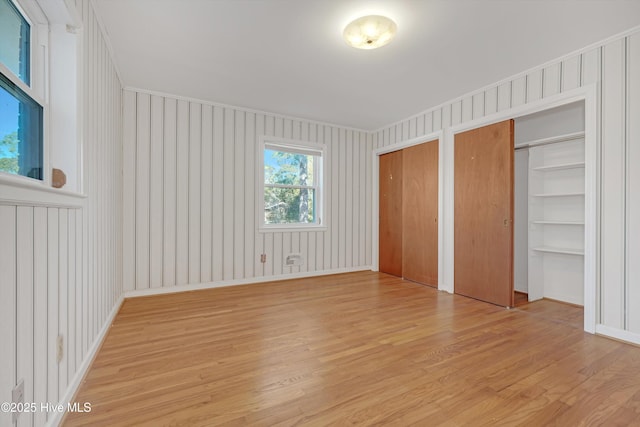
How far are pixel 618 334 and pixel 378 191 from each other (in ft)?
11.3

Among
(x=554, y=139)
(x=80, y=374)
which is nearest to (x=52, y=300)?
(x=80, y=374)

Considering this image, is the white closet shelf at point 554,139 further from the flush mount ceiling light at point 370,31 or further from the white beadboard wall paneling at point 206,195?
the white beadboard wall paneling at point 206,195

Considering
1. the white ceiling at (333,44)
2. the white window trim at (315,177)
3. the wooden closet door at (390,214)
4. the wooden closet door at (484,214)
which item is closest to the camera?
the white ceiling at (333,44)

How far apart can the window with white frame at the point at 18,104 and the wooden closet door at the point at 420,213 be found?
13.2 ft

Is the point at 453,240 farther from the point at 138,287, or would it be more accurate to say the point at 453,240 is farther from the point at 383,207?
the point at 138,287

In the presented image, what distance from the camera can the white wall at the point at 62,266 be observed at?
0.98m

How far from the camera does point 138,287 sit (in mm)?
3428

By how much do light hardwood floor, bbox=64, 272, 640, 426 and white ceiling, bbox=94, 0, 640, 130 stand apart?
2520 mm

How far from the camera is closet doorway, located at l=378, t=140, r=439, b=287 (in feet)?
13.3

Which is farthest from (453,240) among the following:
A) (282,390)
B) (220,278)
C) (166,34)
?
(166,34)

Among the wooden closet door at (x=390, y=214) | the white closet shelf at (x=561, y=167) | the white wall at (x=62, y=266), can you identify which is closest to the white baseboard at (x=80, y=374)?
the white wall at (x=62, y=266)

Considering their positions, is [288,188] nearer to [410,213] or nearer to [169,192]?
[169,192]

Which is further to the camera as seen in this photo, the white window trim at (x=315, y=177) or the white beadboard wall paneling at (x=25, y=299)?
the white window trim at (x=315, y=177)

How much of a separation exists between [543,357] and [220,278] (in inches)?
140
